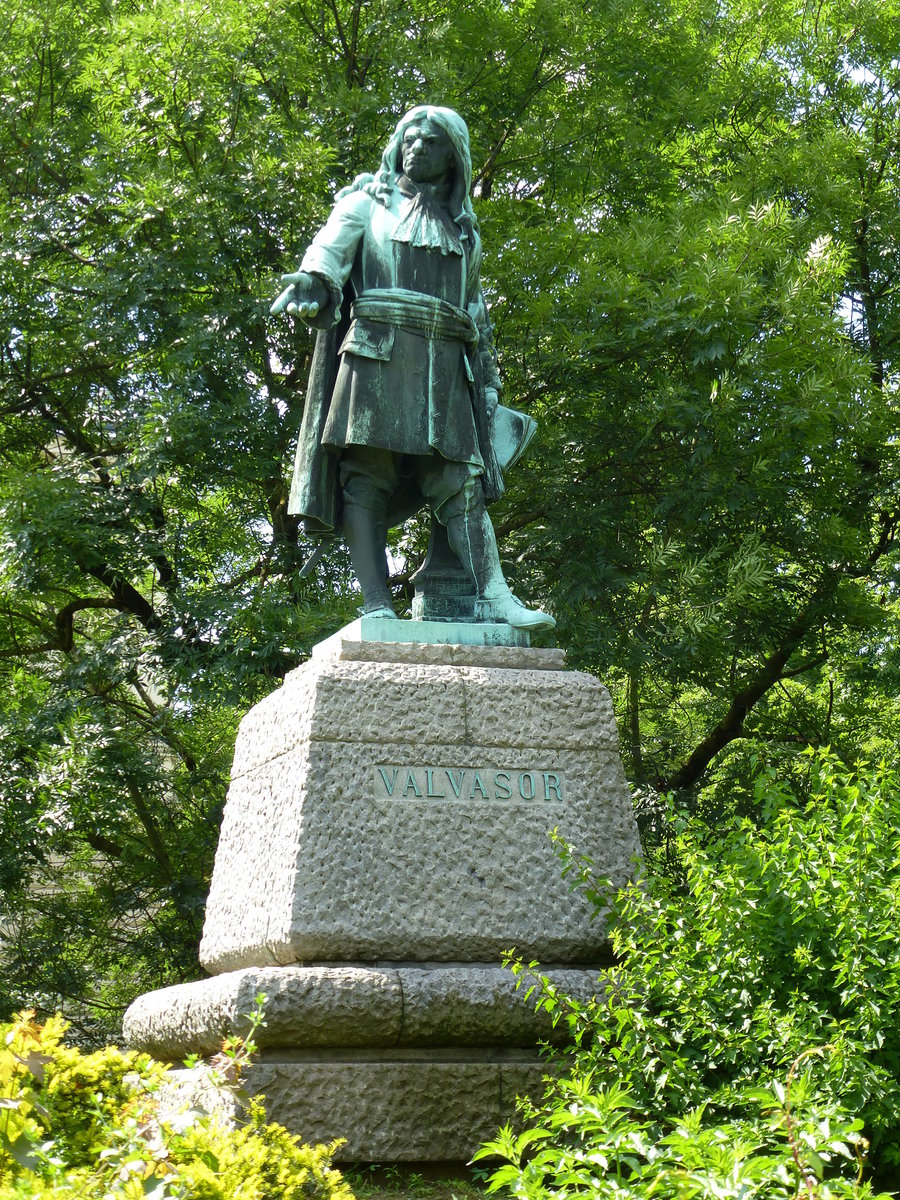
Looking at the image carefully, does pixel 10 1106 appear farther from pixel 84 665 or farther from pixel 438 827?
pixel 84 665

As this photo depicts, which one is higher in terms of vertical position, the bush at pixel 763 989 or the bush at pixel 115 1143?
the bush at pixel 763 989

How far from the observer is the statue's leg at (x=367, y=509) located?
5461 mm

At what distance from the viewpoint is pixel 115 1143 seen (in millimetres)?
2904

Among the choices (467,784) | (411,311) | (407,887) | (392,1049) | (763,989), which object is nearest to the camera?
(763,989)

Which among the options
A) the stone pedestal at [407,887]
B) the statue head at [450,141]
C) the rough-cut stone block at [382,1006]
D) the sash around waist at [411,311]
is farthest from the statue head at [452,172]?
the rough-cut stone block at [382,1006]

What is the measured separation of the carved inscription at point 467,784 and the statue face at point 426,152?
237 cm

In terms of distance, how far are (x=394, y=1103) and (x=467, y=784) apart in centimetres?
106

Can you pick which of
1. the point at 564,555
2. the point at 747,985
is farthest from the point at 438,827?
the point at 564,555

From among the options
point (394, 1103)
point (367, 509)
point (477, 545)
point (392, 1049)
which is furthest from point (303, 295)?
point (394, 1103)

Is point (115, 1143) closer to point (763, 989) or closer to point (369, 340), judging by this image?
point (763, 989)

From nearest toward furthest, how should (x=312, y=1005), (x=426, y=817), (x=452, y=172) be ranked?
(x=312, y=1005), (x=426, y=817), (x=452, y=172)

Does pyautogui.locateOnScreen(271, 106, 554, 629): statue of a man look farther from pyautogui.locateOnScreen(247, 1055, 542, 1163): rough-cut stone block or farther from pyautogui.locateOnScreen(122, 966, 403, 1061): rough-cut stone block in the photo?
pyautogui.locateOnScreen(247, 1055, 542, 1163): rough-cut stone block

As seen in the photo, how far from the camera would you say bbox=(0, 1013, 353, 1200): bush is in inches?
94.0

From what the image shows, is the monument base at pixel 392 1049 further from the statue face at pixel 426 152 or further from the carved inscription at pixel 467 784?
the statue face at pixel 426 152
